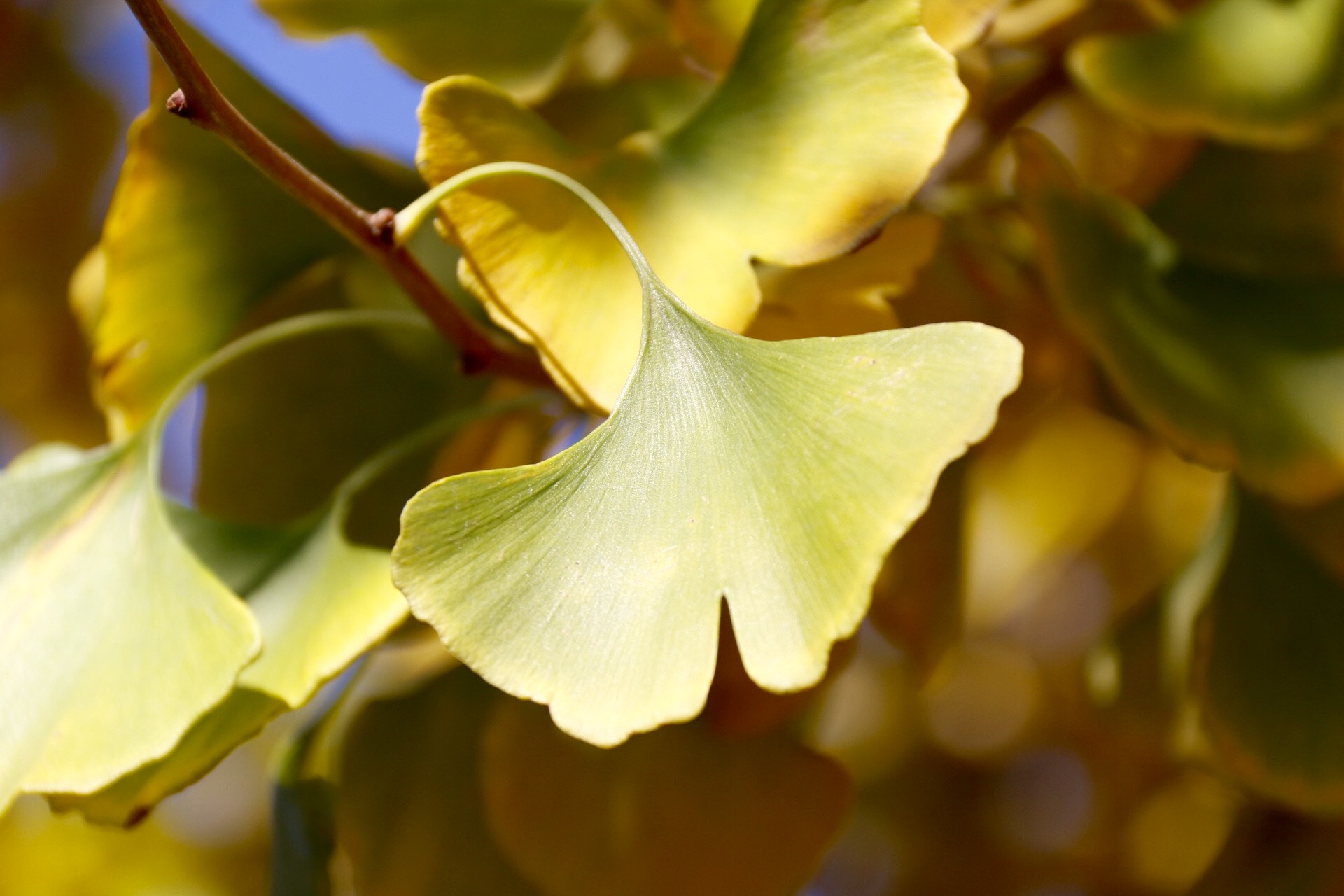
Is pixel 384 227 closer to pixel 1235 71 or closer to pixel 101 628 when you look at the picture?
pixel 101 628

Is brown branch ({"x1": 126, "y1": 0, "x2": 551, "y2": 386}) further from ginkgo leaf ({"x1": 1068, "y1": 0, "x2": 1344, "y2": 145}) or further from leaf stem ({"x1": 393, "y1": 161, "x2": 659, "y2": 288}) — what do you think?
ginkgo leaf ({"x1": 1068, "y1": 0, "x2": 1344, "y2": 145})

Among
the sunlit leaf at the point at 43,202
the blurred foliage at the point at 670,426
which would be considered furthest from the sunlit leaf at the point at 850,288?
the sunlit leaf at the point at 43,202

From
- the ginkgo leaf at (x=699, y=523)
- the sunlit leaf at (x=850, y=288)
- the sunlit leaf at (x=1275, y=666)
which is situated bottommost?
the sunlit leaf at (x=1275, y=666)

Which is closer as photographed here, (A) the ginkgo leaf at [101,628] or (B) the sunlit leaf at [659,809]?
(A) the ginkgo leaf at [101,628]

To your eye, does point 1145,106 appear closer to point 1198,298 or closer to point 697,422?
point 1198,298

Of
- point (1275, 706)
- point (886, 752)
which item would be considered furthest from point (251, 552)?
point (886, 752)

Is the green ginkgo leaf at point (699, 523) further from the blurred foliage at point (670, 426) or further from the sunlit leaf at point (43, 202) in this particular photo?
the sunlit leaf at point (43, 202)

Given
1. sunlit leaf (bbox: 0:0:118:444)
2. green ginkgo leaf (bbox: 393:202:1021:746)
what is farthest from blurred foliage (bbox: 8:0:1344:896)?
sunlit leaf (bbox: 0:0:118:444)
